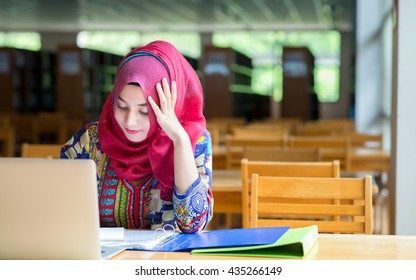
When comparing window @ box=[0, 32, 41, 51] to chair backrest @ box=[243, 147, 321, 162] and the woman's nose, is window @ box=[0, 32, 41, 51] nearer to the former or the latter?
chair backrest @ box=[243, 147, 321, 162]

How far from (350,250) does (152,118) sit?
62cm

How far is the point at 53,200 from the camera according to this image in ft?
4.98

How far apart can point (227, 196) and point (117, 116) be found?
1.81 meters

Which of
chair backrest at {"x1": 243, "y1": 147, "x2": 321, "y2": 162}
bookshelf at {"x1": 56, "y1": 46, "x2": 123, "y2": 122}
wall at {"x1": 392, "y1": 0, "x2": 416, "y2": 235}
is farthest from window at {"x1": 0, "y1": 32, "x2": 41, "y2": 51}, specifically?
wall at {"x1": 392, "y1": 0, "x2": 416, "y2": 235}

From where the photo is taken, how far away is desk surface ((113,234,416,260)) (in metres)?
1.83

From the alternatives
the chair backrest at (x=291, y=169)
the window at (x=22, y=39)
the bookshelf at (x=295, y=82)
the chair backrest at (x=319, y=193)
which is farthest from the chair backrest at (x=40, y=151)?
the window at (x=22, y=39)

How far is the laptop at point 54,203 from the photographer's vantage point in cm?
151

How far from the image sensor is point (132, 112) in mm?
2119

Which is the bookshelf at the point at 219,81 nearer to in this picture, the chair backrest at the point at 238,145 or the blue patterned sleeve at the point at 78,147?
the chair backrest at the point at 238,145

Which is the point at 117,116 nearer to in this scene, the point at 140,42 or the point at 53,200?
the point at 53,200

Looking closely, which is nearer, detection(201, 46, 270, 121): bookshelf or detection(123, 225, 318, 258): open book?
detection(123, 225, 318, 258): open book

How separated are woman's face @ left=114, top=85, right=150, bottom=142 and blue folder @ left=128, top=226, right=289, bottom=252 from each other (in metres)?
0.30

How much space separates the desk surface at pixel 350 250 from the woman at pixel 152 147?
33 cm

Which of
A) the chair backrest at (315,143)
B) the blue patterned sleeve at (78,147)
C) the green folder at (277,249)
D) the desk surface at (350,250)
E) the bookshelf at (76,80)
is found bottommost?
the desk surface at (350,250)
